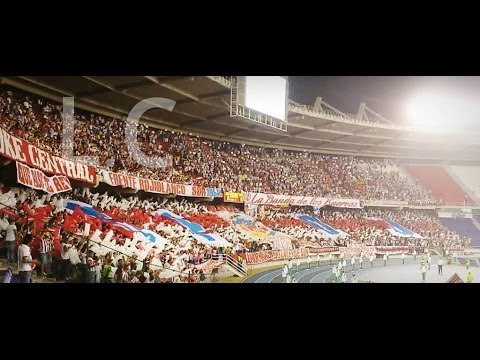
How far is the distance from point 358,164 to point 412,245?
1418 millimetres

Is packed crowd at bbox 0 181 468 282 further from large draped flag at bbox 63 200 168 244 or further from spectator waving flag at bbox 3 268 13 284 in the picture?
spectator waving flag at bbox 3 268 13 284

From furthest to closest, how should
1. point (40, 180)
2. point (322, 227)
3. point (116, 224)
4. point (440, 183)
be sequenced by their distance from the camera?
1. point (440, 183)
2. point (322, 227)
3. point (116, 224)
4. point (40, 180)

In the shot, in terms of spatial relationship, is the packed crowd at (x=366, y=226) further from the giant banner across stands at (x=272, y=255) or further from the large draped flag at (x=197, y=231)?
the large draped flag at (x=197, y=231)

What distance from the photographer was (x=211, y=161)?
21.6 feet

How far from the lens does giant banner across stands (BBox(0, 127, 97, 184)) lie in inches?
220

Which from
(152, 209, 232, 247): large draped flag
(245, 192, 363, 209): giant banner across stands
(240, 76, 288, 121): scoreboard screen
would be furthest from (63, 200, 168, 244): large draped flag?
(240, 76, 288, 121): scoreboard screen

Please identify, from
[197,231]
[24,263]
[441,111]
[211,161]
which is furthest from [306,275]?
[24,263]

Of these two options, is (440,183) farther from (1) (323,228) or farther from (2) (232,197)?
(2) (232,197)

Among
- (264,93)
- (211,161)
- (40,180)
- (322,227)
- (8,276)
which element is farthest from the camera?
(322,227)

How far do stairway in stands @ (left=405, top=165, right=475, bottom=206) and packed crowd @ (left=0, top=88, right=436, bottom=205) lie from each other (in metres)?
0.12

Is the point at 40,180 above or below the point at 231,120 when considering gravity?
below

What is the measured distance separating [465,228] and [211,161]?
147 inches

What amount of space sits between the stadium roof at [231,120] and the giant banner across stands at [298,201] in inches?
28.9
